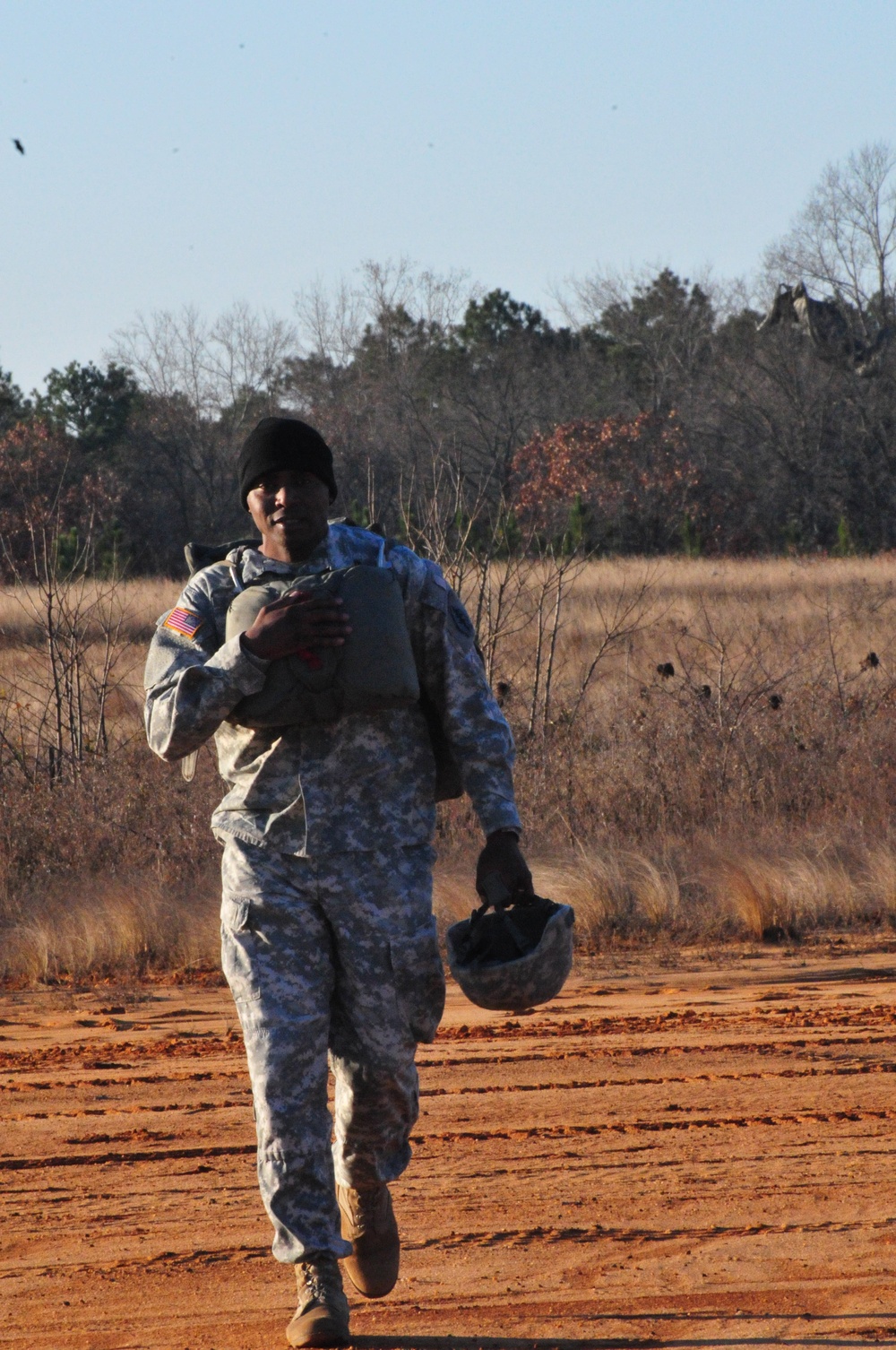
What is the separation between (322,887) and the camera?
3.42 meters

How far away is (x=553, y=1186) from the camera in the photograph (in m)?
4.38

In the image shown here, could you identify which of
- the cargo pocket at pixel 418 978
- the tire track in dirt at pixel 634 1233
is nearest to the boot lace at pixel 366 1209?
the cargo pocket at pixel 418 978

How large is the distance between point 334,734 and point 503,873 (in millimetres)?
493

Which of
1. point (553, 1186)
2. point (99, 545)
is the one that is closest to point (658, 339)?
point (99, 545)

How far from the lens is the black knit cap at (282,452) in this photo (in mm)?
3559

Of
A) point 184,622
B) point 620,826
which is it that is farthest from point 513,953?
point 620,826

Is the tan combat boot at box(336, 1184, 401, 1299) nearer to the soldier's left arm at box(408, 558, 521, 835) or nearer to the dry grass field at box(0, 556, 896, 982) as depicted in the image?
the soldier's left arm at box(408, 558, 521, 835)

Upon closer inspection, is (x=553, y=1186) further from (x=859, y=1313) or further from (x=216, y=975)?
(x=216, y=975)

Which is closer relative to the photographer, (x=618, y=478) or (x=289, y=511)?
(x=289, y=511)

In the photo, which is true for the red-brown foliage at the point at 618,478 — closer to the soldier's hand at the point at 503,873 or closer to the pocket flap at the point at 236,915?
the soldier's hand at the point at 503,873

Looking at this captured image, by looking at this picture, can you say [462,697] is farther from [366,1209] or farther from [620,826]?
[620,826]

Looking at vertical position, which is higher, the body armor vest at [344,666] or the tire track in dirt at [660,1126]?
the body armor vest at [344,666]

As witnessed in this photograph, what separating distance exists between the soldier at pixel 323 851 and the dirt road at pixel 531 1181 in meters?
0.32

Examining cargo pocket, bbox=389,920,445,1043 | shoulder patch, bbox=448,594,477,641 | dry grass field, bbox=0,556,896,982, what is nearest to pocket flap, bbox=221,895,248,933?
cargo pocket, bbox=389,920,445,1043
